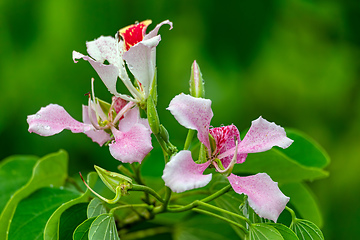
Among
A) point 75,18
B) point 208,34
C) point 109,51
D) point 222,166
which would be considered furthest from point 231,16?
point 222,166

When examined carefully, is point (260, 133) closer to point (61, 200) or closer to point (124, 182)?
point (124, 182)

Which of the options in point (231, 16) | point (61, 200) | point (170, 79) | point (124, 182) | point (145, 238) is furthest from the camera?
point (170, 79)

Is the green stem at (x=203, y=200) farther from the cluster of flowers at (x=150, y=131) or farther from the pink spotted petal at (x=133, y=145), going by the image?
the pink spotted petal at (x=133, y=145)

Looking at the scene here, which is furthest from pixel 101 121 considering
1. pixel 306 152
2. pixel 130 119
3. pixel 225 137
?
pixel 306 152

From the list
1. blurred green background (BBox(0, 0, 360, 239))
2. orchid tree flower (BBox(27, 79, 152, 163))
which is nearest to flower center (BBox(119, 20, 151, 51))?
orchid tree flower (BBox(27, 79, 152, 163))

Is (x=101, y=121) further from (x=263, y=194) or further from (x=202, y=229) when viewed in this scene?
(x=202, y=229)
